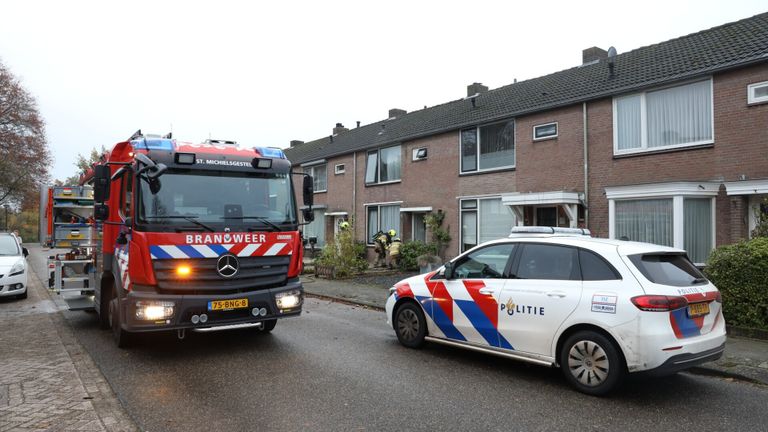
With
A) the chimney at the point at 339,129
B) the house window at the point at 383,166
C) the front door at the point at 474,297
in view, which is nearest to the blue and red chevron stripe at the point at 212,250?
the front door at the point at 474,297

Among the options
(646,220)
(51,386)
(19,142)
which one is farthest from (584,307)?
(19,142)

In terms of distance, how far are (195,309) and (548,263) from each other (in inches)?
163

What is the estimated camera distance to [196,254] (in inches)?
235

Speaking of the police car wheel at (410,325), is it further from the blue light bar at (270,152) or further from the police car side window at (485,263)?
the blue light bar at (270,152)

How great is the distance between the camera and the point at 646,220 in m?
11.6

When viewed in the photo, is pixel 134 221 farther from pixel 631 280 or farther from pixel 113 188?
pixel 631 280

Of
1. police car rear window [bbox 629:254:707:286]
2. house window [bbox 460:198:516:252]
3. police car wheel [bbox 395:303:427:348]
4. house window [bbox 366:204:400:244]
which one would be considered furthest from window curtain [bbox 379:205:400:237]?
police car rear window [bbox 629:254:707:286]

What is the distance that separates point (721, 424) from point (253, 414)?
4060 mm

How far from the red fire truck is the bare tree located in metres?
35.4

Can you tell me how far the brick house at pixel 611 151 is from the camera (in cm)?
1062

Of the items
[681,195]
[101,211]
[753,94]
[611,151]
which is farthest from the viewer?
[611,151]

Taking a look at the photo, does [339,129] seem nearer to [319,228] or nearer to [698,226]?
[319,228]

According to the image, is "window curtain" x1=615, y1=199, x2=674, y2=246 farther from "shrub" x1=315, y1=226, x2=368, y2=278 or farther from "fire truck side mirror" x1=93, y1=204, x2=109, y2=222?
"fire truck side mirror" x1=93, y1=204, x2=109, y2=222

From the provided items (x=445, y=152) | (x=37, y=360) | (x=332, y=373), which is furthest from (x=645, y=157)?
(x=37, y=360)
